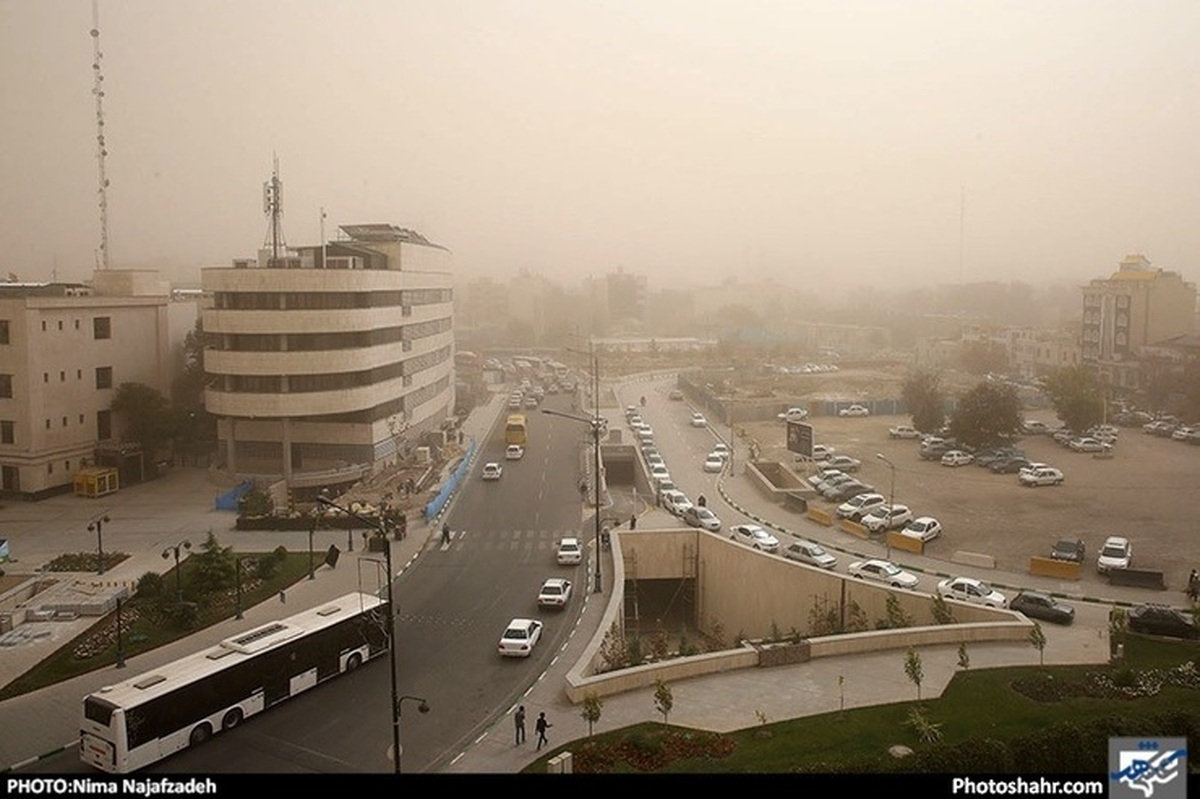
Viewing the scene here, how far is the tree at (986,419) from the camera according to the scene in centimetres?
2881

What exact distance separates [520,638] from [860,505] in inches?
451

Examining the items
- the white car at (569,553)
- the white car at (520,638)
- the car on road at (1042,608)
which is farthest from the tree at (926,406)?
the white car at (520,638)

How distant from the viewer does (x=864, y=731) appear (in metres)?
10.2

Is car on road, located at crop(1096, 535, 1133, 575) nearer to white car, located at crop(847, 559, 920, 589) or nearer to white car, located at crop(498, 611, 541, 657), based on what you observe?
white car, located at crop(847, 559, 920, 589)

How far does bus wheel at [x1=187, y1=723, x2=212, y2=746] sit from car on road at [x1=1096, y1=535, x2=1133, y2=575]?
14807mm

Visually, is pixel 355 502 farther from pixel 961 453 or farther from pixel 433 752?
pixel 961 453

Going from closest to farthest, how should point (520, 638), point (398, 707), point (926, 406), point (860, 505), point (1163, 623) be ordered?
point (398, 707)
point (1163, 623)
point (520, 638)
point (860, 505)
point (926, 406)

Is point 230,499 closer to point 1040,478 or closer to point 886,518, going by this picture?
point 886,518

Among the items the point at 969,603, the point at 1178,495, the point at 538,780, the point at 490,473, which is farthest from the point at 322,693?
the point at 1178,495

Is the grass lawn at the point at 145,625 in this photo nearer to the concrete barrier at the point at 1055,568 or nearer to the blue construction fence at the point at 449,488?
the blue construction fence at the point at 449,488

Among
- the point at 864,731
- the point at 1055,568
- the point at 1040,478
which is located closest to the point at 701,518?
the point at 1055,568

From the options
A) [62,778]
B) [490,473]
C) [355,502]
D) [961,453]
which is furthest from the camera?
[961,453]

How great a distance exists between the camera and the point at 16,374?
24.5 m

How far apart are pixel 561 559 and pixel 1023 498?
12.4 metres
